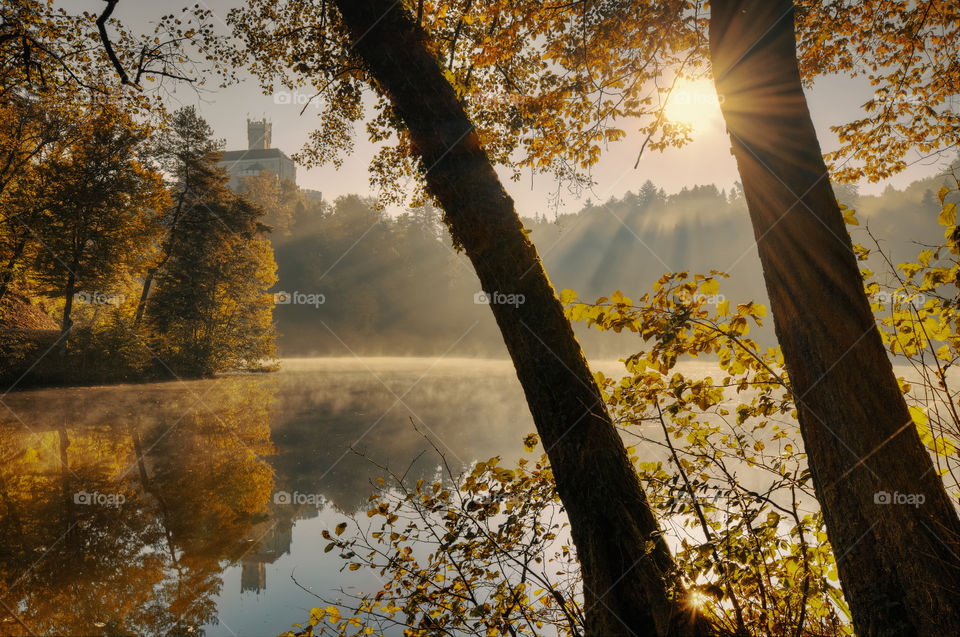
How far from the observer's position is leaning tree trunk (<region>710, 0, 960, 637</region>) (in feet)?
5.59

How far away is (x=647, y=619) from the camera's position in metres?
1.92

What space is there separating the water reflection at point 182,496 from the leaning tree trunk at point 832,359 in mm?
2252

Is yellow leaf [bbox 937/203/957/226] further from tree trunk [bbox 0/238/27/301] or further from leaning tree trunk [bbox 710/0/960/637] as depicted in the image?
tree trunk [bbox 0/238/27/301]

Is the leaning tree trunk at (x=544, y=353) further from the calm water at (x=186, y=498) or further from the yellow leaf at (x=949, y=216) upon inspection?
the calm water at (x=186, y=498)

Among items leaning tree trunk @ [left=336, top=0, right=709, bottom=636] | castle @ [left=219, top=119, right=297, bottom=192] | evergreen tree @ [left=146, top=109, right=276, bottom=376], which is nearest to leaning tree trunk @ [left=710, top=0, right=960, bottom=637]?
leaning tree trunk @ [left=336, top=0, right=709, bottom=636]

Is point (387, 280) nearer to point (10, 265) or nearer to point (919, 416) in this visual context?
point (10, 265)

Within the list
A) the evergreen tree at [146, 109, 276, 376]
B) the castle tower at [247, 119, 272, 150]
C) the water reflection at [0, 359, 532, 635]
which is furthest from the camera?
the castle tower at [247, 119, 272, 150]

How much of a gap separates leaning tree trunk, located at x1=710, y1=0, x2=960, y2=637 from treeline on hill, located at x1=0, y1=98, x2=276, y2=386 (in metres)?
17.7

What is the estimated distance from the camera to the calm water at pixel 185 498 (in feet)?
16.4

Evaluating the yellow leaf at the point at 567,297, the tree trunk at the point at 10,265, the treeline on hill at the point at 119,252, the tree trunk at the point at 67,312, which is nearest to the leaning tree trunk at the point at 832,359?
the yellow leaf at the point at 567,297

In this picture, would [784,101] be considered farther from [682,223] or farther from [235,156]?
Answer: [682,223]

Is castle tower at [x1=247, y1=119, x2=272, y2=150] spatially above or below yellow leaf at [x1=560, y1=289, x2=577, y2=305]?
above

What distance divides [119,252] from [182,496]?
57.6ft

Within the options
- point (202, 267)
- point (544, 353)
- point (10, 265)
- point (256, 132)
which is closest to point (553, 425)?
point (544, 353)
